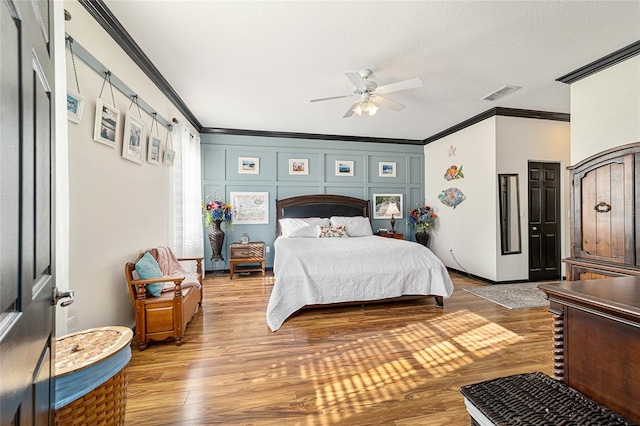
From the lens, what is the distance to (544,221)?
443cm

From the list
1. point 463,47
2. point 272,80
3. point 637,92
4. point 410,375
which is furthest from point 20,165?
point 637,92

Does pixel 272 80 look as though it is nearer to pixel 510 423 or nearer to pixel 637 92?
pixel 510 423

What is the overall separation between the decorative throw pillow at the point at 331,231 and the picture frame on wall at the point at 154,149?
267 cm

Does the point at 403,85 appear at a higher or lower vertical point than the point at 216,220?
higher

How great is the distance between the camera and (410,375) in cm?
194

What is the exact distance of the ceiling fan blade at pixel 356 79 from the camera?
8.59 feet

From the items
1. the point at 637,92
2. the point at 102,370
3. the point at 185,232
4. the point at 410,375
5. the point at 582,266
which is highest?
the point at 637,92

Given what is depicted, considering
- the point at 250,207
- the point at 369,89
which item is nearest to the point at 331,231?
the point at 250,207

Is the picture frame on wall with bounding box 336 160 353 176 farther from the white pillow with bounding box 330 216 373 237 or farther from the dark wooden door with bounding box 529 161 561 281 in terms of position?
the dark wooden door with bounding box 529 161 561 281

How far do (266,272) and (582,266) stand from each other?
180 inches

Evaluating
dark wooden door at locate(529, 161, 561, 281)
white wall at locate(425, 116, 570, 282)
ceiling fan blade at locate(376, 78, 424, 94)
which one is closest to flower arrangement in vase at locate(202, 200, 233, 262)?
ceiling fan blade at locate(376, 78, 424, 94)

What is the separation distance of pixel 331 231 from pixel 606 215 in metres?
3.37

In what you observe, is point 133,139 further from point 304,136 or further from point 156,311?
point 304,136

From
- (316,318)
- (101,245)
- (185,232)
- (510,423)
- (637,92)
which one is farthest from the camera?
(185,232)
